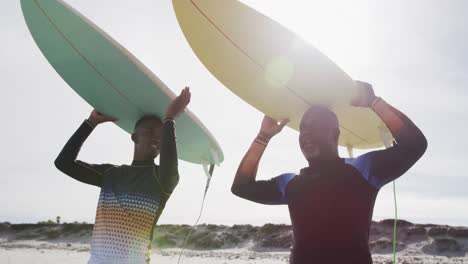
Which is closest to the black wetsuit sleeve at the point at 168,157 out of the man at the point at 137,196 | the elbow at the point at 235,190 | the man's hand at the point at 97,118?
the man at the point at 137,196

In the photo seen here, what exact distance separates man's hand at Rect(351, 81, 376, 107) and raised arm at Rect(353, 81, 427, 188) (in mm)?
80

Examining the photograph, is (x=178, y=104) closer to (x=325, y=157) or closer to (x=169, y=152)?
(x=169, y=152)

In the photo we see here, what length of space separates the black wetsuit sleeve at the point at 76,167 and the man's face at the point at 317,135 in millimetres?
1268

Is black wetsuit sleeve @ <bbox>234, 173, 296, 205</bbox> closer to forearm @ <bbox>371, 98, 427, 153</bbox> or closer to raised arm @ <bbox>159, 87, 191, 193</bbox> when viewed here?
raised arm @ <bbox>159, 87, 191, 193</bbox>

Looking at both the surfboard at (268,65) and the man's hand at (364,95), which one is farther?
the surfboard at (268,65)

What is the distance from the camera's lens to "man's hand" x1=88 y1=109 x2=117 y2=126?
2990mm

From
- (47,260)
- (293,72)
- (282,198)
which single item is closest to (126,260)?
(282,198)

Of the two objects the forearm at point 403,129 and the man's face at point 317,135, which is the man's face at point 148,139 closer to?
the man's face at point 317,135

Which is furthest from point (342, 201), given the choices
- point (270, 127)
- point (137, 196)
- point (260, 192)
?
point (137, 196)

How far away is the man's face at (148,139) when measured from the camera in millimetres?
2564

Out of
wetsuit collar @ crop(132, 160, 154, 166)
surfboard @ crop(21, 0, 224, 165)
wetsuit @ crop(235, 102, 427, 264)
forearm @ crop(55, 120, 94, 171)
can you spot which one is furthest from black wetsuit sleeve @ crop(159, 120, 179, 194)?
forearm @ crop(55, 120, 94, 171)

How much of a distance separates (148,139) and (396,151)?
1403 mm

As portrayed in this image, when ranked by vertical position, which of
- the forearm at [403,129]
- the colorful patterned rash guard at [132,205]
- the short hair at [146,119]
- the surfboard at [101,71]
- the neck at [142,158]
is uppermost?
the surfboard at [101,71]

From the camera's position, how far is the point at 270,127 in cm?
279
